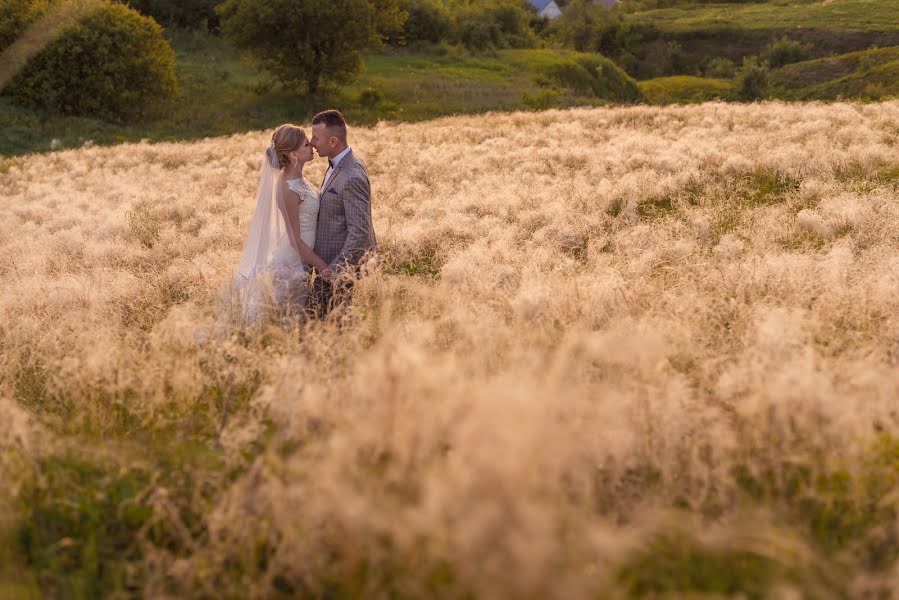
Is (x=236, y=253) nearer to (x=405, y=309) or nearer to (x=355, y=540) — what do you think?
(x=405, y=309)

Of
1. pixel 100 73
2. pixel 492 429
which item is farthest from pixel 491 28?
pixel 492 429

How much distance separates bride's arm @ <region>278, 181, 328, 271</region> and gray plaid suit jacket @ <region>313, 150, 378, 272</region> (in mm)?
166

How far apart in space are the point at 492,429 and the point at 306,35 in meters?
43.9

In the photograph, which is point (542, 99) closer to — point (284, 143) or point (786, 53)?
point (786, 53)

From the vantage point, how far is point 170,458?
163 inches

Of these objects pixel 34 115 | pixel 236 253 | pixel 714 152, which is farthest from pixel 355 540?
pixel 34 115

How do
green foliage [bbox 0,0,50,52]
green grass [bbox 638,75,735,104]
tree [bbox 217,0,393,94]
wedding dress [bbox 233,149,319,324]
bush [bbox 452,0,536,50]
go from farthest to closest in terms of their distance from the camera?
bush [bbox 452,0,536,50]
green grass [bbox 638,75,735,104]
tree [bbox 217,0,393,94]
green foliage [bbox 0,0,50,52]
wedding dress [bbox 233,149,319,324]

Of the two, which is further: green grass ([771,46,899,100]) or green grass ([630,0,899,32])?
green grass ([630,0,899,32])

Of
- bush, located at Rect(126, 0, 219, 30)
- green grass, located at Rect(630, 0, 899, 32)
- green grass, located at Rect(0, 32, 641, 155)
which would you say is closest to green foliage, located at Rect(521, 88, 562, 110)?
green grass, located at Rect(0, 32, 641, 155)

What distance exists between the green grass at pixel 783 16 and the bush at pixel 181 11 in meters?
50.9

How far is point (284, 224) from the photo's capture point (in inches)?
290

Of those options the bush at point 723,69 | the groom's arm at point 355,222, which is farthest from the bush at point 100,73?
the bush at point 723,69

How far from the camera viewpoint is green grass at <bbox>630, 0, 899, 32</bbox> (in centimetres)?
6500

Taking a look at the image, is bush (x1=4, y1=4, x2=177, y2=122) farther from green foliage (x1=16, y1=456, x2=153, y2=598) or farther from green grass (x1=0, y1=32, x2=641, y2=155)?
green foliage (x1=16, y1=456, x2=153, y2=598)
